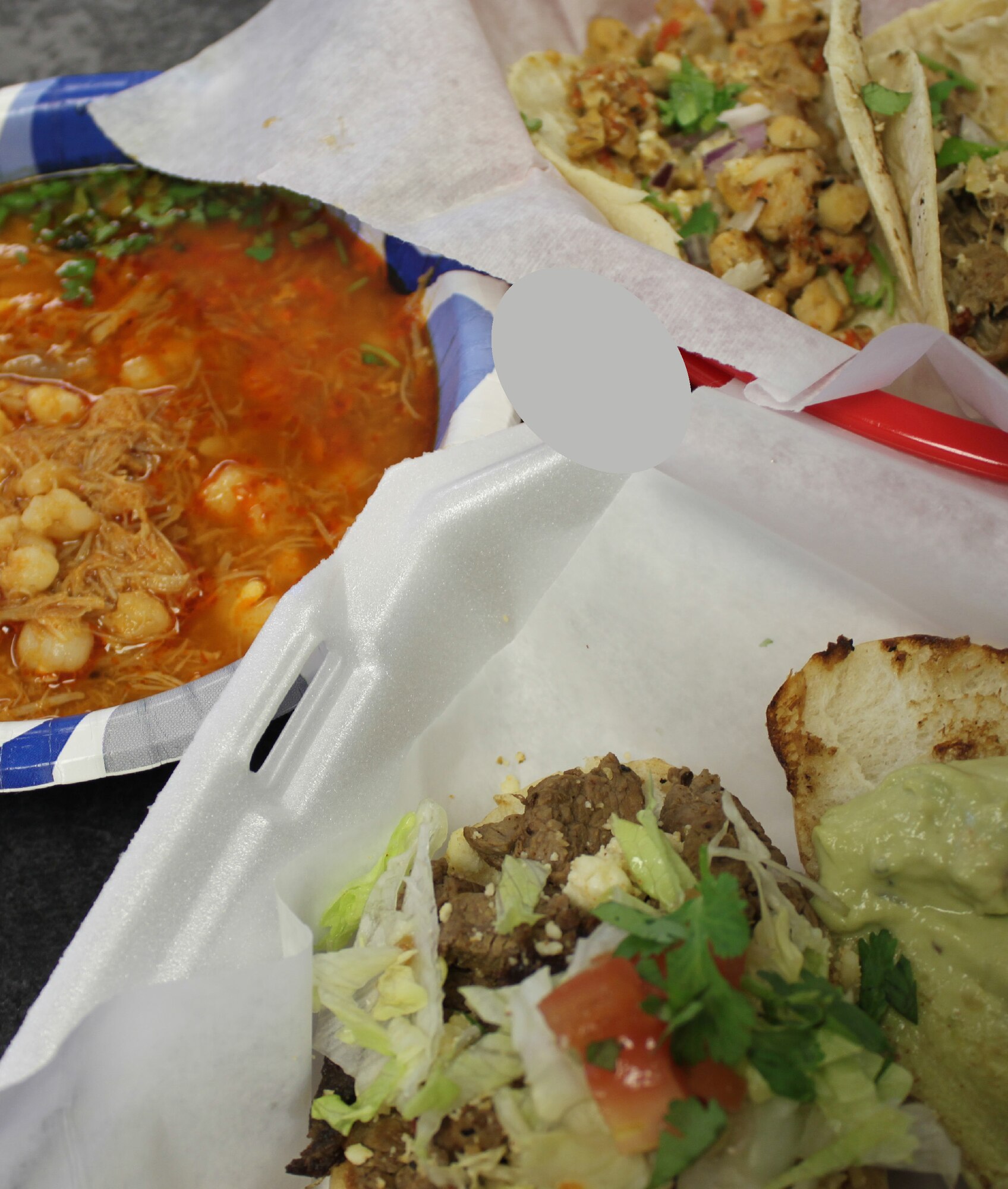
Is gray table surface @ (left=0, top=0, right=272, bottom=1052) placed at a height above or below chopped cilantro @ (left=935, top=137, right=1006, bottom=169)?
below

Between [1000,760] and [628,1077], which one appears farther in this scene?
[1000,760]

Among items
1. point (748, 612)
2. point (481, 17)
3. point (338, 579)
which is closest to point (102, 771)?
point (338, 579)

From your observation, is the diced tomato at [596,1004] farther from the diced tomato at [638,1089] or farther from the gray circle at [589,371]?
the gray circle at [589,371]

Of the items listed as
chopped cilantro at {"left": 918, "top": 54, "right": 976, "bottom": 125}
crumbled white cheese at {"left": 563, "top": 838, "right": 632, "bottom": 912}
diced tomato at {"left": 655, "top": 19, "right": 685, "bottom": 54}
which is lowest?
crumbled white cheese at {"left": 563, "top": 838, "right": 632, "bottom": 912}

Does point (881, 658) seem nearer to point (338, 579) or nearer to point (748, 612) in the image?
point (748, 612)

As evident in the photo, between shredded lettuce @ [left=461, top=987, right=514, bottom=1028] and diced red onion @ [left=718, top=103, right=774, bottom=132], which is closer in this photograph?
shredded lettuce @ [left=461, top=987, right=514, bottom=1028]

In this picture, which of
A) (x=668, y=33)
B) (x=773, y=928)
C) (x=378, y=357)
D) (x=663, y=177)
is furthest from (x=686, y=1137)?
(x=668, y=33)

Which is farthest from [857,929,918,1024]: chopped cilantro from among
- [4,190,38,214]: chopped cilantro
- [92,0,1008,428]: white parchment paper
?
[4,190,38,214]: chopped cilantro

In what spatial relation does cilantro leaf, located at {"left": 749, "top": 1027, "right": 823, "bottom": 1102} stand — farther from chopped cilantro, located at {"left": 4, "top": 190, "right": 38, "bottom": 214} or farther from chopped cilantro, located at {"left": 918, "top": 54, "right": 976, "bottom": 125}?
chopped cilantro, located at {"left": 4, "top": 190, "right": 38, "bottom": 214}
